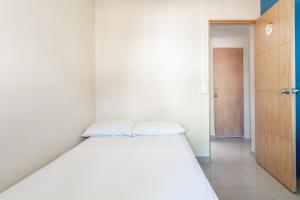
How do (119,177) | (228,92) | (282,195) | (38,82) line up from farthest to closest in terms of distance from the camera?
(228,92), (282,195), (38,82), (119,177)

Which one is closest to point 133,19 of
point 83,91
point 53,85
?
point 83,91

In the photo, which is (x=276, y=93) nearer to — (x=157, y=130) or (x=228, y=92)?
(x=157, y=130)

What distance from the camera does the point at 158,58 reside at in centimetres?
296

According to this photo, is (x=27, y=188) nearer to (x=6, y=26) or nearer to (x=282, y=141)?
(x=6, y=26)

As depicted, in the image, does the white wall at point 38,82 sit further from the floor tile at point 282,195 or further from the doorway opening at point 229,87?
the doorway opening at point 229,87

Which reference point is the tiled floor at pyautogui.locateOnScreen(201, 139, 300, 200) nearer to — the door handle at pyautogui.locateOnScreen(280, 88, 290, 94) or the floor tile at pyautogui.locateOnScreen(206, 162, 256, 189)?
the floor tile at pyautogui.locateOnScreen(206, 162, 256, 189)

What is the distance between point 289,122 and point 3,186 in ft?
7.76

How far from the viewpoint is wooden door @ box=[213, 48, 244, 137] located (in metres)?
4.74

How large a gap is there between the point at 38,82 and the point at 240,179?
7.42 feet

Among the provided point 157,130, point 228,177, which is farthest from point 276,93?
point 157,130

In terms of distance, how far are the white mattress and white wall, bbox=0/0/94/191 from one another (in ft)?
0.77

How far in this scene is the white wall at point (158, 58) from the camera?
2916 mm

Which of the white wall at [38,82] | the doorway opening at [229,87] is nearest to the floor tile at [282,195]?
the white wall at [38,82]

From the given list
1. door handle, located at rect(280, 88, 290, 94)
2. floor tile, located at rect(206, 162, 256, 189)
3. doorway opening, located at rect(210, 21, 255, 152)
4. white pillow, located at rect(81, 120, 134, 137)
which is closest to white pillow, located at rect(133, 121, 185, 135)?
white pillow, located at rect(81, 120, 134, 137)
